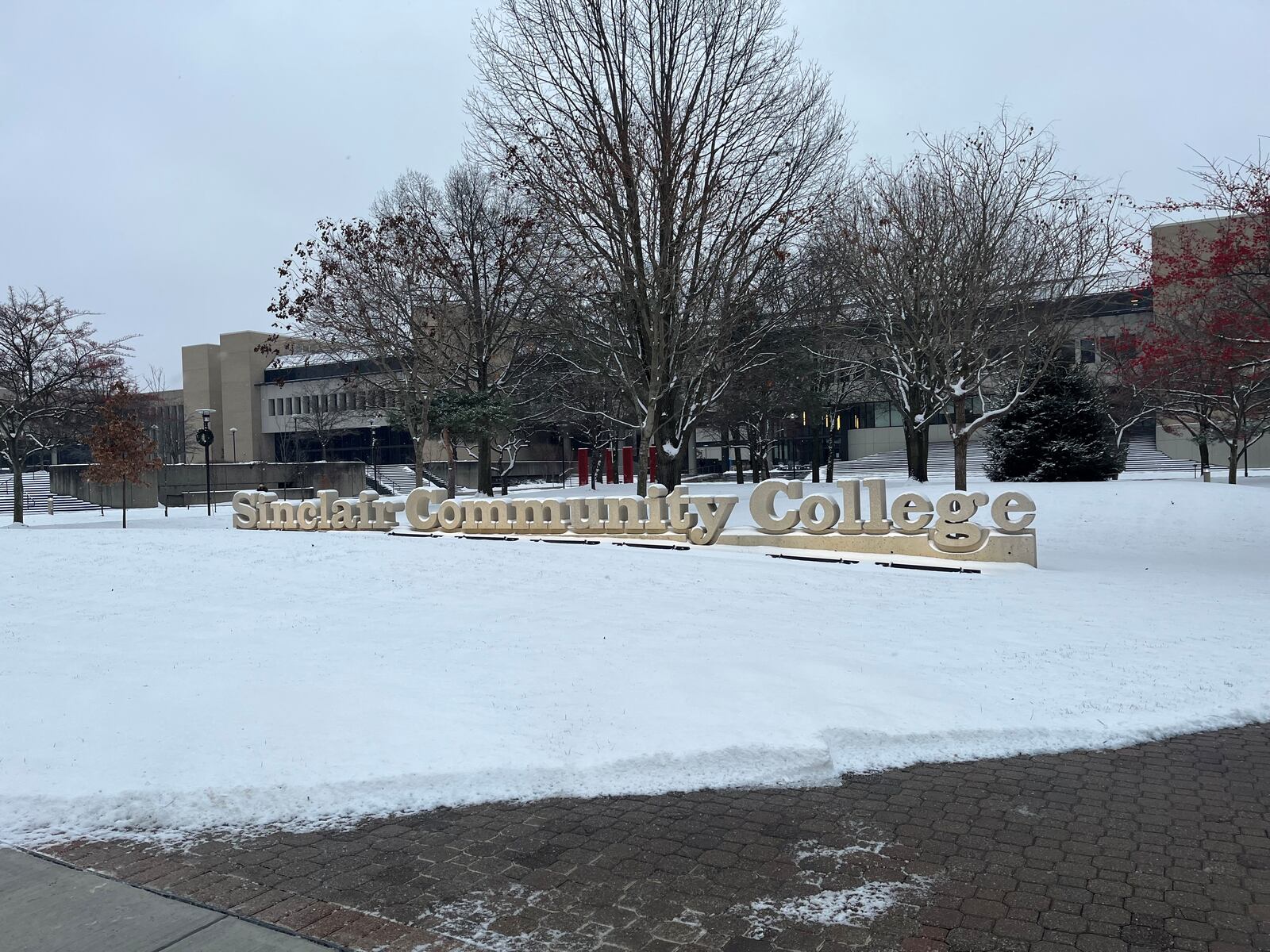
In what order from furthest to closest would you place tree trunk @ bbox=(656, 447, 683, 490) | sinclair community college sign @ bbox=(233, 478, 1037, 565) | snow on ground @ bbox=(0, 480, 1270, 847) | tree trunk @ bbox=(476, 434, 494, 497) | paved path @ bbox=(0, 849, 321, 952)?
tree trunk @ bbox=(476, 434, 494, 497) → tree trunk @ bbox=(656, 447, 683, 490) → sinclair community college sign @ bbox=(233, 478, 1037, 565) → snow on ground @ bbox=(0, 480, 1270, 847) → paved path @ bbox=(0, 849, 321, 952)

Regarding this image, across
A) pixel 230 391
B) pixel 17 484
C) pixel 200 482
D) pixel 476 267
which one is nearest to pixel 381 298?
pixel 476 267

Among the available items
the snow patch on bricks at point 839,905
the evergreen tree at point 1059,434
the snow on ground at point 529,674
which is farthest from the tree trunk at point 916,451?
the snow patch on bricks at point 839,905

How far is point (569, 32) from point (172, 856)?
1850 cm

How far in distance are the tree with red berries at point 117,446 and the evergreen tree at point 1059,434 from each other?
2703cm

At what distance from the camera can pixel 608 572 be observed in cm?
1140

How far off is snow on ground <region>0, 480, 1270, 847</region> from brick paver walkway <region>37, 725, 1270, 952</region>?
0.45m

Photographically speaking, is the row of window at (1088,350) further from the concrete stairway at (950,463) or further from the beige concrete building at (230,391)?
the beige concrete building at (230,391)

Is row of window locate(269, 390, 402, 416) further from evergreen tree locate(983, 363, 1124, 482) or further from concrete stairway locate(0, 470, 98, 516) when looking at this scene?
evergreen tree locate(983, 363, 1124, 482)

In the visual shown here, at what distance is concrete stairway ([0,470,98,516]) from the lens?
44000mm

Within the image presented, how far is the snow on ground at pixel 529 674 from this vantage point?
18.1 ft

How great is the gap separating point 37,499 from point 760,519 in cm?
4108

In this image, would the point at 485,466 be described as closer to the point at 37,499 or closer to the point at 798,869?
the point at 798,869

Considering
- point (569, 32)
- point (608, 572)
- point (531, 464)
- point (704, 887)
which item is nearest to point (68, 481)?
point (531, 464)

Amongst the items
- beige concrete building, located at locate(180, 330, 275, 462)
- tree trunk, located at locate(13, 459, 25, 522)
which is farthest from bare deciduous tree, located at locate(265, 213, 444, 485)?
beige concrete building, located at locate(180, 330, 275, 462)
